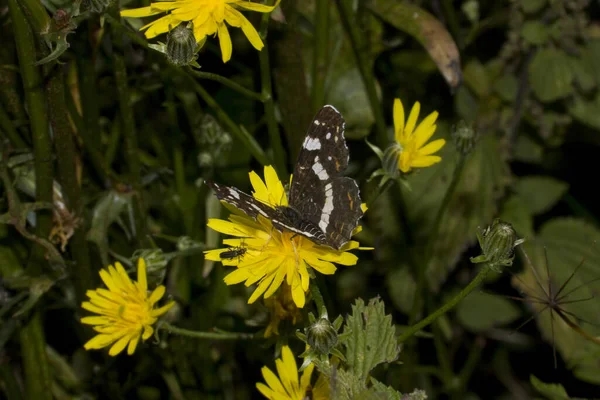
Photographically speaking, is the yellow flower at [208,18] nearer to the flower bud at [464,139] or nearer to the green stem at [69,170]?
the green stem at [69,170]

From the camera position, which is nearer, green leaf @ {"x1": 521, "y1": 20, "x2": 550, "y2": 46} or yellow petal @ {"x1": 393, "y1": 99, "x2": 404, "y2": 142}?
yellow petal @ {"x1": 393, "y1": 99, "x2": 404, "y2": 142}

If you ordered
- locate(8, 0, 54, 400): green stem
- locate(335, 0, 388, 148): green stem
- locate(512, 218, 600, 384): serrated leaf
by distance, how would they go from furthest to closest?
locate(512, 218, 600, 384): serrated leaf → locate(335, 0, 388, 148): green stem → locate(8, 0, 54, 400): green stem

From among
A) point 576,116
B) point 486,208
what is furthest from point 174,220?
point 576,116

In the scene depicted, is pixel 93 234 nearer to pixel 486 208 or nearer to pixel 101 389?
pixel 101 389

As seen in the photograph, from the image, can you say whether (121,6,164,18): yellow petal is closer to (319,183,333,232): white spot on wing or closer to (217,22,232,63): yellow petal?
(217,22,232,63): yellow petal

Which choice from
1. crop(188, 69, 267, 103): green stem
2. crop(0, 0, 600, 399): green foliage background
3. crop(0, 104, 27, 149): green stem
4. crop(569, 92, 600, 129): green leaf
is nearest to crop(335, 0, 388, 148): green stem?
crop(0, 0, 600, 399): green foliage background

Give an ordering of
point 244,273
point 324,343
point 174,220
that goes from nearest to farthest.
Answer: point 324,343
point 244,273
point 174,220
